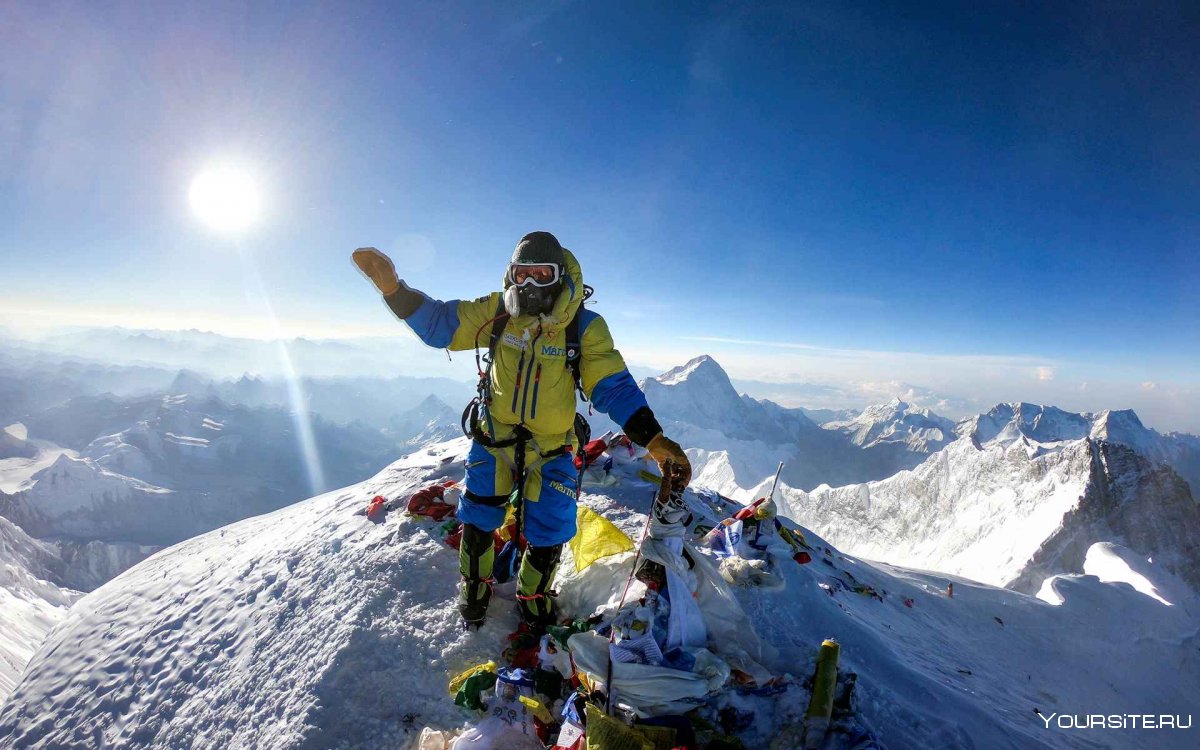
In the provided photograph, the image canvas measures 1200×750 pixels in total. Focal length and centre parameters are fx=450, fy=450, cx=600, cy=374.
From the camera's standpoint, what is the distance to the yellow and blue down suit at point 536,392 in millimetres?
4363

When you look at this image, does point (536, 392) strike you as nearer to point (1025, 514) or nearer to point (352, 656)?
point (352, 656)

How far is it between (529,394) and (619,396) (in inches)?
34.9

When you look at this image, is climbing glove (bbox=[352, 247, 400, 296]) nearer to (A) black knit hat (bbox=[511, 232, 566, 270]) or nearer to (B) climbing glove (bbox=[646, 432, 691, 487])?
(A) black knit hat (bbox=[511, 232, 566, 270])

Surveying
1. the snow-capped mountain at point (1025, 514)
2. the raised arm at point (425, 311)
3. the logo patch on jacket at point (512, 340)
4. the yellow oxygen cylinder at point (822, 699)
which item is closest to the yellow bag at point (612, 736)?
the yellow oxygen cylinder at point (822, 699)

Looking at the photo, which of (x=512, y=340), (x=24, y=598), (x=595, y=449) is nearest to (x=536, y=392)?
(x=512, y=340)

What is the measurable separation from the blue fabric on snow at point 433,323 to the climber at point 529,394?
0.03 feet

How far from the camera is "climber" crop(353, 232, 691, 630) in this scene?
428 cm

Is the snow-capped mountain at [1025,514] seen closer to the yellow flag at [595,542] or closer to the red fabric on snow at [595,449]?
the red fabric on snow at [595,449]

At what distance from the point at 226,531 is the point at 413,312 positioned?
8410 millimetres

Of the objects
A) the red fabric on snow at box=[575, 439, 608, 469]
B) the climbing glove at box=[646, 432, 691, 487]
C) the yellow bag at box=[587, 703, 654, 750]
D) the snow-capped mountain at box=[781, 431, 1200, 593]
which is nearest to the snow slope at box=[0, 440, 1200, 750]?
the red fabric on snow at box=[575, 439, 608, 469]

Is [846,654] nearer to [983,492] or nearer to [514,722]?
[514,722]

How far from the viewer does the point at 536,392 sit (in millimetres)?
4406

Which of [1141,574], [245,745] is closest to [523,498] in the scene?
[245,745]

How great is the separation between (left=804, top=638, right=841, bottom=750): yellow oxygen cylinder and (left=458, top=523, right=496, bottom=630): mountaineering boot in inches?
125
